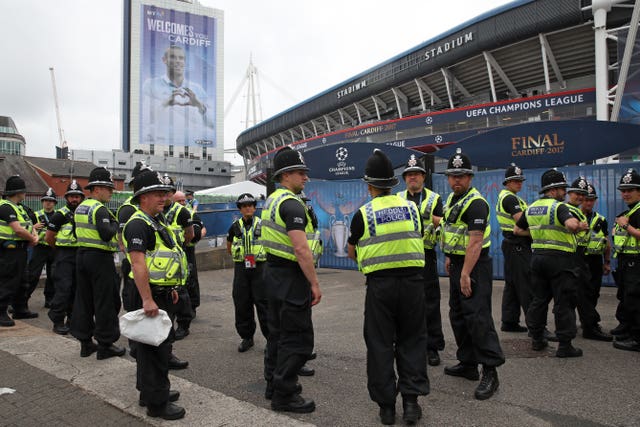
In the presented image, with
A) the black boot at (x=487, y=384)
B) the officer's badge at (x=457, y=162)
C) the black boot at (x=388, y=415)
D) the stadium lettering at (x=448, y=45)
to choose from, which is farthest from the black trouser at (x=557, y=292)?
the stadium lettering at (x=448, y=45)

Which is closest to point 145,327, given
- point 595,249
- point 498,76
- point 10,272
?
point 10,272

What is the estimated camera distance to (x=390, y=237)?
10.8 feet

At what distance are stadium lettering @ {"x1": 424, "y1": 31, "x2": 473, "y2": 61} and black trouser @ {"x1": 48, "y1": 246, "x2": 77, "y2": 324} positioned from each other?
28596mm

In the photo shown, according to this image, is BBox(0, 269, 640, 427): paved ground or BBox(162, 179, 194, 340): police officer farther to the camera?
BBox(162, 179, 194, 340): police officer

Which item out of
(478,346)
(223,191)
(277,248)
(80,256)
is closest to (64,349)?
(80,256)

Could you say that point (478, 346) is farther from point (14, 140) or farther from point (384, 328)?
point (14, 140)

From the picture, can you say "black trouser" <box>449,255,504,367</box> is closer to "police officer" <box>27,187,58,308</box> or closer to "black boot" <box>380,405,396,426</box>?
"black boot" <box>380,405,396,426</box>

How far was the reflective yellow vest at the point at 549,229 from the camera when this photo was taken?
4711mm

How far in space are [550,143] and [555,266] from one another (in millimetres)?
4847

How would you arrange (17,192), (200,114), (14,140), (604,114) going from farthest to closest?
(200,114) < (14,140) < (604,114) < (17,192)

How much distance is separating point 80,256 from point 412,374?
12.5 ft

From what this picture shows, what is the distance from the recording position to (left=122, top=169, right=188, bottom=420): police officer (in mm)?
3275

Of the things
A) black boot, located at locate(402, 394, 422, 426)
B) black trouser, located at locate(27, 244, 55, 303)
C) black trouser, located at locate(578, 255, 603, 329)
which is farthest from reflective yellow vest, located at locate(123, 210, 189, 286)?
black trouser, located at locate(27, 244, 55, 303)

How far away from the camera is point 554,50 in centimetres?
2641
